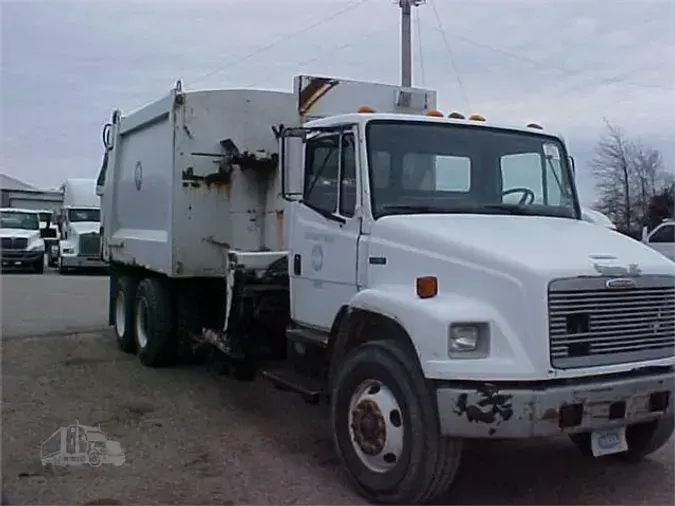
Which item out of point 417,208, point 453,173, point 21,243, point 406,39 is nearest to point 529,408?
point 417,208

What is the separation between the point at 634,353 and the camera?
16.9ft

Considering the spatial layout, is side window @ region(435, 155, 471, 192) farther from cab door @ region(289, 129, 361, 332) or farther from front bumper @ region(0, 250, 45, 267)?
front bumper @ region(0, 250, 45, 267)

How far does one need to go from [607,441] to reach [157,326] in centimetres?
569

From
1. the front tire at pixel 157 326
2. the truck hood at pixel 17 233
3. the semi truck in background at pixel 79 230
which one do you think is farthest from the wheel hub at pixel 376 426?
the truck hood at pixel 17 233

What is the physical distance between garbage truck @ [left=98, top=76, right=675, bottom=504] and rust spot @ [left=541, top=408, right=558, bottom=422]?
24mm

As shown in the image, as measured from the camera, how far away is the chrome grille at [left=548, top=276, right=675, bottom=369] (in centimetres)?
486

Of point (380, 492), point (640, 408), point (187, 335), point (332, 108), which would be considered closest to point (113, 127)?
point (187, 335)

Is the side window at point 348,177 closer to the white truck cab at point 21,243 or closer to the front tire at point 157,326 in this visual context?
the front tire at point 157,326

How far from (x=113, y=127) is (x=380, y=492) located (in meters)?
7.73

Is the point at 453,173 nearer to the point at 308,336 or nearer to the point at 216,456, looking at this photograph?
the point at 308,336

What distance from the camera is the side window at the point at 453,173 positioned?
6020 millimetres

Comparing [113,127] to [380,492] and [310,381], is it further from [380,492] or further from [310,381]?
[380,492]

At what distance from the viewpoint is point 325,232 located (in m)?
6.27

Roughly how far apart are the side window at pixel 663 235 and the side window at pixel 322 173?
16.0 metres
